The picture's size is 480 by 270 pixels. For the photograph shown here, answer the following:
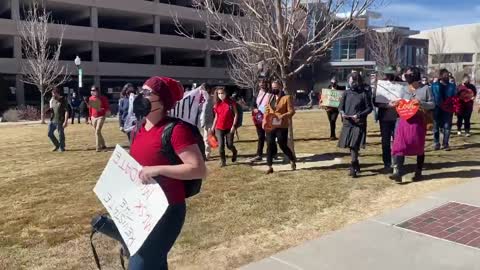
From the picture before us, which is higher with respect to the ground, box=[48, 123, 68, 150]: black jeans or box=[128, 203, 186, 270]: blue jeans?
box=[128, 203, 186, 270]: blue jeans

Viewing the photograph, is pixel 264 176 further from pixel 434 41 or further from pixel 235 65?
pixel 434 41

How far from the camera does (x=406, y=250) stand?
489cm

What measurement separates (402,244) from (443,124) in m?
7.20

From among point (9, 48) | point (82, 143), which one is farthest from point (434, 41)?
point (82, 143)

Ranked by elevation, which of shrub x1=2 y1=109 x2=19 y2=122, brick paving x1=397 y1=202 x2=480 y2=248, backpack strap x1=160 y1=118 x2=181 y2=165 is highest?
backpack strap x1=160 y1=118 x2=181 y2=165

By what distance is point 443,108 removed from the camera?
1152 centimetres

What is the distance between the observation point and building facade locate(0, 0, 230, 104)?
45188 millimetres

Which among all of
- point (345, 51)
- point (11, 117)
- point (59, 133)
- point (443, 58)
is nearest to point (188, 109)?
point (59, 133)

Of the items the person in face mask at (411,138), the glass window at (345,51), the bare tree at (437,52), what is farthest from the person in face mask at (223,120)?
the bare tree at (437,52)

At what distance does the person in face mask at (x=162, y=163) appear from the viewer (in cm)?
303

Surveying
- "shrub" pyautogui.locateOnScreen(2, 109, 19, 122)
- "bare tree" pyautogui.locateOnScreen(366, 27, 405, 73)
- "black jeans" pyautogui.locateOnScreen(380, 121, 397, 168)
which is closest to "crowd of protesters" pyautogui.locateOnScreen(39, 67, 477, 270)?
"black jeans" pyautogui.locateOnScreen(380, 121, 397, 168)

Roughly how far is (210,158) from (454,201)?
570 centimetres

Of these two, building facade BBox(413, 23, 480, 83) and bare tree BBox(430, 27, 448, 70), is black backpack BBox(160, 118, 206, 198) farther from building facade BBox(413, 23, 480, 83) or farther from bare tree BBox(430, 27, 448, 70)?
building facade BBox(413, 23, 480, 83)

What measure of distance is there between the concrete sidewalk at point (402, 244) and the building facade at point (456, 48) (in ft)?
228
